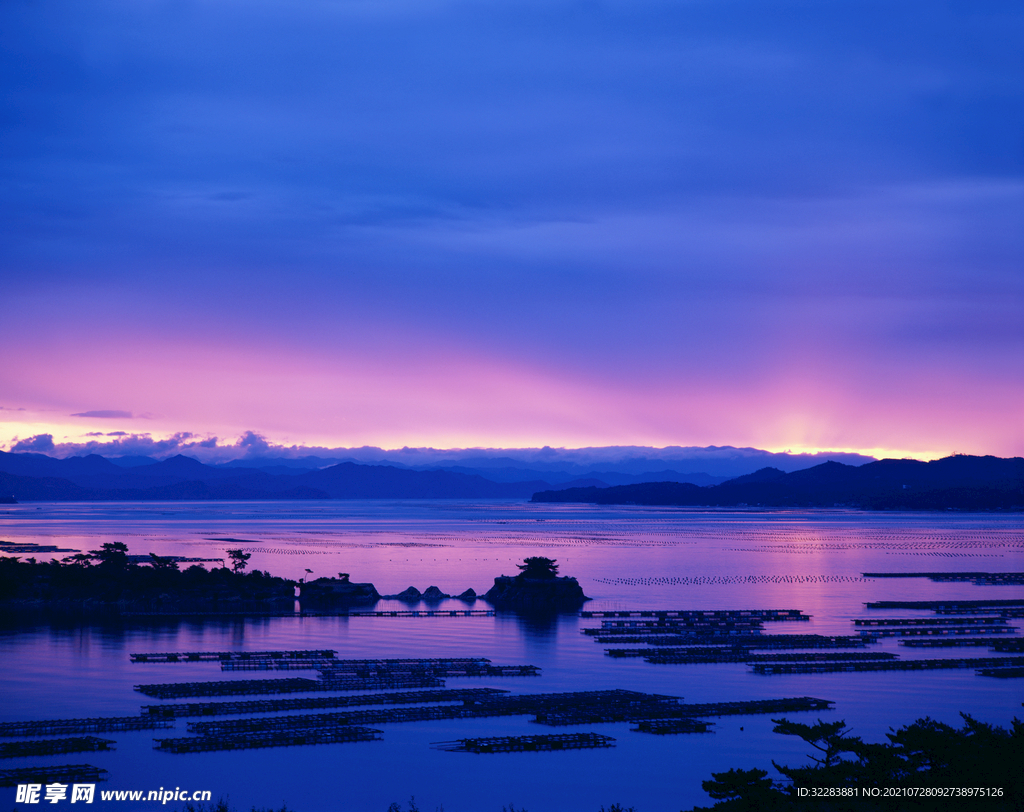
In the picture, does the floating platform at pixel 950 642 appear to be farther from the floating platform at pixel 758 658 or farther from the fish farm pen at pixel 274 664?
the fish farm pen at pixel 274 664

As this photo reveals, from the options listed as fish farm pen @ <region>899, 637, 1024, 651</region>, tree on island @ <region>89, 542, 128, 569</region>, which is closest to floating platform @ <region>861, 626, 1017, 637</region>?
fish farm pen @ <region>899, 637, 1024, 651</region>

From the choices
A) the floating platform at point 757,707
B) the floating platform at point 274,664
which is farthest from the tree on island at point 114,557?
the floating platform at point 757,707

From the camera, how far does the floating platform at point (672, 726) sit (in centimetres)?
4422

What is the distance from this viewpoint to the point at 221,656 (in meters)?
61.0

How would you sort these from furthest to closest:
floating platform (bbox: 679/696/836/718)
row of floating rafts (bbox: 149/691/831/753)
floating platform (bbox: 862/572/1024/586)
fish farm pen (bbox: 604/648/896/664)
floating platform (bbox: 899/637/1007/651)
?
floating platform (bbox: 862/572/1024/586), floating platform (bbox: 899/637/1007/651), fish farm pen (bbox: 604/648/896/664), floating platform (bbox: 679/696/836/718), row of floating rafts (bbox: 149/691/831/753)

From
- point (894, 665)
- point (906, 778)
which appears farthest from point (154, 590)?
point (906, 778)

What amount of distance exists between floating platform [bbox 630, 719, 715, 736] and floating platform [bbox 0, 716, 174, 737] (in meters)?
20.2

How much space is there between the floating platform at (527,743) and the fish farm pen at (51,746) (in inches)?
515

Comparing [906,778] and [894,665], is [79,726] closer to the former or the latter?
[906,778]

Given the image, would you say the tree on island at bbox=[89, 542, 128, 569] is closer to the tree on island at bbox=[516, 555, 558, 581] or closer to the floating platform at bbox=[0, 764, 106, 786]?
the tree on island at bbox=[516, 555, 558, 581]

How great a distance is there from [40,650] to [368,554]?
79.8 m

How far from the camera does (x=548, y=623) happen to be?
80375mm

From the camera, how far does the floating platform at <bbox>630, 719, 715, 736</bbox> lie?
145ft

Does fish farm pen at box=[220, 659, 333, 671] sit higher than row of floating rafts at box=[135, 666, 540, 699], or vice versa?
row of floating rafts at box=[135, 666, 540, 699]
